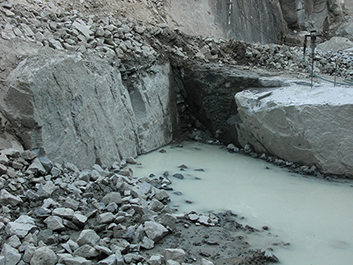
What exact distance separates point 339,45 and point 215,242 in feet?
33.7

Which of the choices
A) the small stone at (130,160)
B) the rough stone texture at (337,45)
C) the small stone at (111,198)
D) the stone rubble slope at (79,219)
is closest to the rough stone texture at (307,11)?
the rough stone texture at (337,45)

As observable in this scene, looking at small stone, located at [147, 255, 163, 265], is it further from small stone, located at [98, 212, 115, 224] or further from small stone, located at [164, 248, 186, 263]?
small stone, located at [98, 212, 115, 224]

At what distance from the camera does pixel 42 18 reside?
5398 millimetres

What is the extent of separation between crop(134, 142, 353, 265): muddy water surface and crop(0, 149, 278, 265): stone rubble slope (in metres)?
0.36

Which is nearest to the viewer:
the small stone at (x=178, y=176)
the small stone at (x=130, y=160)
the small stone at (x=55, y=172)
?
the small stone at (x=55, y=172)

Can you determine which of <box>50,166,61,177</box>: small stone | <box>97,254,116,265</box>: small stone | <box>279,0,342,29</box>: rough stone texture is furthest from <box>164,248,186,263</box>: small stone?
<box>279,0,342,29</box>: rough stone texture

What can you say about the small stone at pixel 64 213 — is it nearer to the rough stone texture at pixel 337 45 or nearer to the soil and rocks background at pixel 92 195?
the soil and rocks background at pixel 92 195

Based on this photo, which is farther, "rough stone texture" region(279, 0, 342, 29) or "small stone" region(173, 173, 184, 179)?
"rough stone texture" region(279, 0, 342, 29)

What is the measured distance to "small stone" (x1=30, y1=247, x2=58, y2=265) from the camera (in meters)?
2.33

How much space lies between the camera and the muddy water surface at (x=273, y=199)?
3.25 meters

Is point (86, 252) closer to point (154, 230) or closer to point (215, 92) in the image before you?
point (154, 230)

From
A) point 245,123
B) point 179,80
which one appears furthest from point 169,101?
point 245,123

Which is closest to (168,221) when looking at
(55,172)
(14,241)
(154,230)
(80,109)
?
(154,230)

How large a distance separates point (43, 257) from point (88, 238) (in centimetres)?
40
